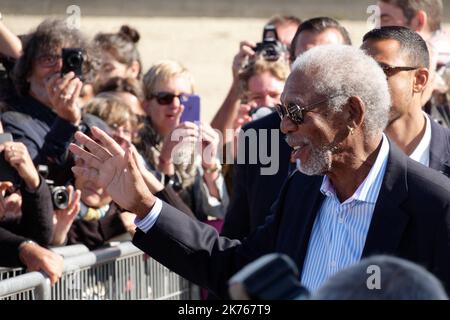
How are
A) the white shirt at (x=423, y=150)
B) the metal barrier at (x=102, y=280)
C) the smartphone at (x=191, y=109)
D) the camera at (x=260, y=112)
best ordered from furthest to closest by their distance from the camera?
the smartphone at (x=191, y=109) < the camera at (x=260, y=112) < the metal barrier at (x=102, y=280) < the white shirt at (x=423, y=150)

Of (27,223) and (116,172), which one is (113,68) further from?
(116,172)

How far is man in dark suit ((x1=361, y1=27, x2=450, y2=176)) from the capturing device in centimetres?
509

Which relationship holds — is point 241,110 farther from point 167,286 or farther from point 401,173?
point 401,173

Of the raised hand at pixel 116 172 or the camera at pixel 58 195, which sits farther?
the camera at pixel 58 195

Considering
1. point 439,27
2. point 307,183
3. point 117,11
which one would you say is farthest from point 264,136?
point 117,11

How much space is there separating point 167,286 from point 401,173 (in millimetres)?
2874

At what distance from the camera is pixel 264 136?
17.8ft

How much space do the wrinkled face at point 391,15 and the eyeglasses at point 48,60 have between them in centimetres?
196

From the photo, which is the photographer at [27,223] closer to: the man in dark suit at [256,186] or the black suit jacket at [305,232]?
the man in dark suit at [256,186]

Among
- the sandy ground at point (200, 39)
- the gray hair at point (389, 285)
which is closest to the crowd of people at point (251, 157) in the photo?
the gray hair at point (389, 285)

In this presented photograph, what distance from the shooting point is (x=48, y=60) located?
6.30m

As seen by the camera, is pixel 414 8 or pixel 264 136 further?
pixel 414 8

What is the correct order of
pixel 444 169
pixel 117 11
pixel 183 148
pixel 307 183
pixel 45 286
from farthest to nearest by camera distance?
pixel 117 11, pixel 183 148, pixel 45 286, pixel 444 169, pixel 307 183

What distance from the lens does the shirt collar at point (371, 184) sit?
159 inches
